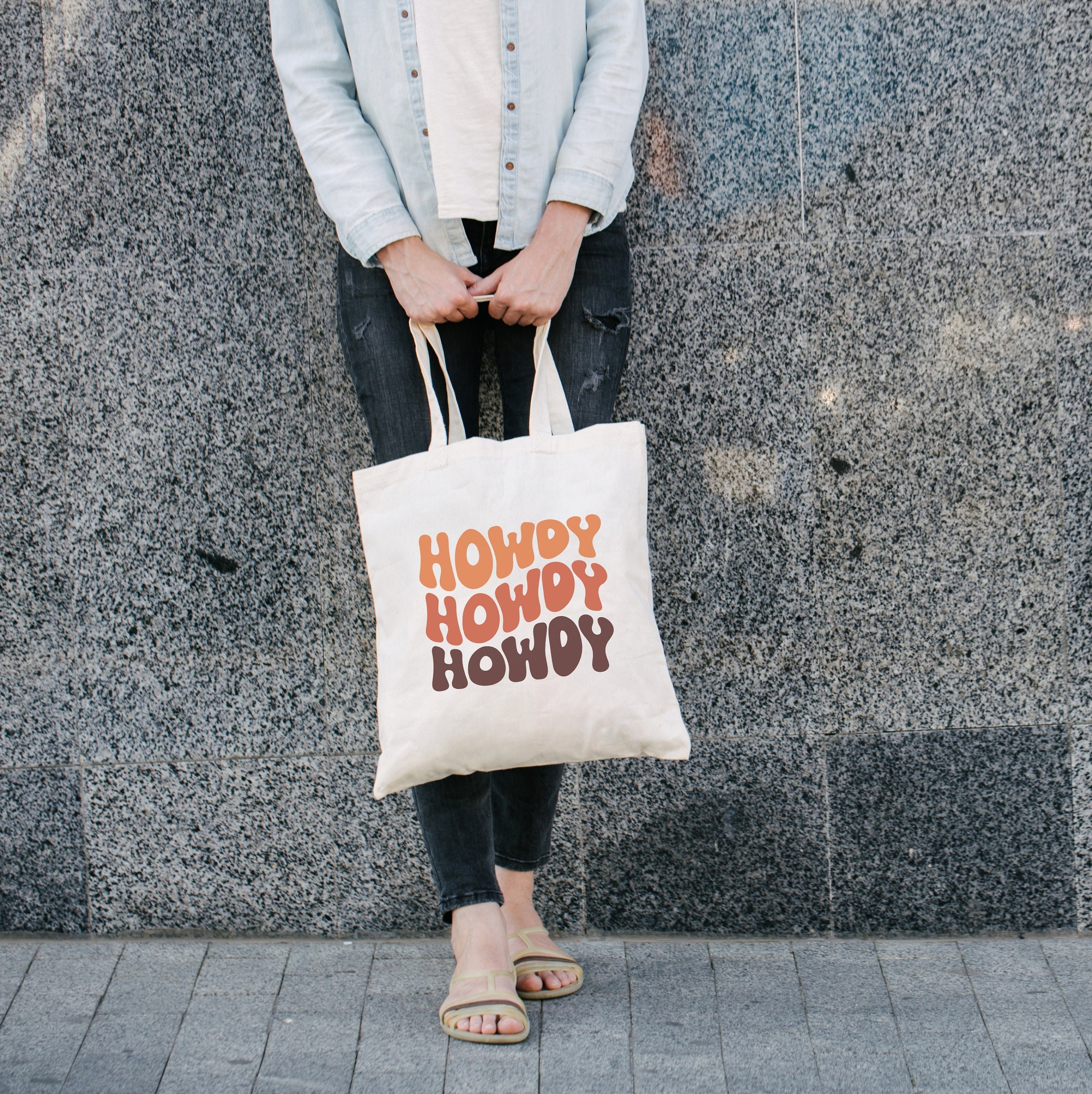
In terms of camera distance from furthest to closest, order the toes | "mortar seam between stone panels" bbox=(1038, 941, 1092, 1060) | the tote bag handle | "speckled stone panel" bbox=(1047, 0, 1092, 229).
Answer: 1. "speckled stone panel" bbox=(1047, 0, 1092, 229)
2. the toes
3. "mortar seam between stone panels" bbox=(1038, 941, 1092, 1060)
4. the tote bag handle

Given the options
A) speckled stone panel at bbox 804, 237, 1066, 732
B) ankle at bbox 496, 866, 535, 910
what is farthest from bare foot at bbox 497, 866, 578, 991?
speckled stone panel at bbox 804, 237, 1066, 732

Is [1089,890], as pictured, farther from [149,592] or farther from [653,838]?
[149,592]

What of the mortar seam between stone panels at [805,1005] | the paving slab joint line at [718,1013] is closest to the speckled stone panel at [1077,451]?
the mortar seam between stone panels at [805,1005]

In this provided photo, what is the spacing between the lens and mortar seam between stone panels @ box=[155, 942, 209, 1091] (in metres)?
2.31

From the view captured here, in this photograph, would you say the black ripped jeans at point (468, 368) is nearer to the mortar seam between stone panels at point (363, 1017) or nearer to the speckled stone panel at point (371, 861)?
the mortar seam between stone panels at point (363, 1017)

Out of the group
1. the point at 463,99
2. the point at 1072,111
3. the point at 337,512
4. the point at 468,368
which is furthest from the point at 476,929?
the point at 1072,111

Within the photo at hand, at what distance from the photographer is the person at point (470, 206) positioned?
2277mm

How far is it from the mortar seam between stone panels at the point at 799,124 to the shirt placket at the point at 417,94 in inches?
37.6

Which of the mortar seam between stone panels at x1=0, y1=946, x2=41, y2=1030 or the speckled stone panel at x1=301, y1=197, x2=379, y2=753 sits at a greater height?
the speckled stone panel at x1=301, y1=197, x2=379, y2=753

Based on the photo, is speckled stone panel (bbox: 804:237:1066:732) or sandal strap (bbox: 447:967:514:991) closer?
sandal strap (bbox: 447:967:514:991)

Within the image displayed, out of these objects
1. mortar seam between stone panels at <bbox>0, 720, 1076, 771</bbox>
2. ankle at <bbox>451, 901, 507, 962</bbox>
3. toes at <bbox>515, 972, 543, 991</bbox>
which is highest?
mortar seam between stone panels at <bbox>0, 720, 1076, 771</bbox>

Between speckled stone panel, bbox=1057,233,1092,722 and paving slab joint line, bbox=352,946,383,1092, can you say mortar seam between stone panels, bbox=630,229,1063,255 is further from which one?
paving slab joint line, bbox=352,946,383,1092

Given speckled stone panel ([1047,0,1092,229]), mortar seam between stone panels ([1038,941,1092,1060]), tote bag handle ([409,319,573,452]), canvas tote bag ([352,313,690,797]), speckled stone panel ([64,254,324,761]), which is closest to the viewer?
canvas tote bag ([352,313,690,797])

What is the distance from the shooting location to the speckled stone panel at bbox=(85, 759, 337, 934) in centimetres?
294
